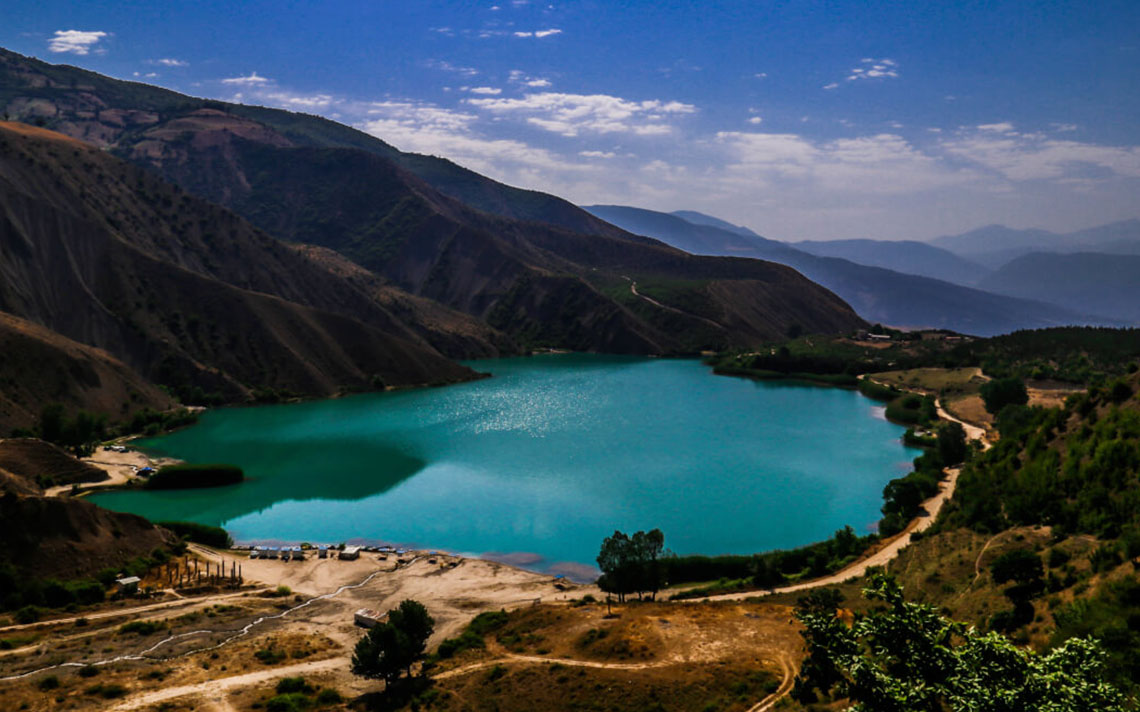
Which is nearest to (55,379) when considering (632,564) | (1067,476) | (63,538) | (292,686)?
(63,538)

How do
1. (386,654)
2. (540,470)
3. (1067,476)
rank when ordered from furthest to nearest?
(540,470), (1067,476), (386,654)

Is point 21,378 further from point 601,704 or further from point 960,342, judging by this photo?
point 960,342

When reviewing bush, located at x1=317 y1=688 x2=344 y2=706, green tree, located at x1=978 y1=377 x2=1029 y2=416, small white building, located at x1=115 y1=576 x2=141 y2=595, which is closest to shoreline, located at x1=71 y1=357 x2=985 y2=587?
small white building, located at x1=115 y1=576 x2=141 y2=595

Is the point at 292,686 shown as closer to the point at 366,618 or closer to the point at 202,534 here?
the point at 366,618

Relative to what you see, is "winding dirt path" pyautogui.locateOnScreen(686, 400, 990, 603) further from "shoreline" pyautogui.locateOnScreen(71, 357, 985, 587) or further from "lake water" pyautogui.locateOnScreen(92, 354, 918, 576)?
"lake water" pyautogui.locateOnScreen(92, 354, 918, 576)

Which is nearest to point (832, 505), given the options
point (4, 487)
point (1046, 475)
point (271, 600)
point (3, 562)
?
point (1046, 475)

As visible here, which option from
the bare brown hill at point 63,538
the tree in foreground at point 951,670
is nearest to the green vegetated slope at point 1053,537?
the tree in foreground at point 951,670

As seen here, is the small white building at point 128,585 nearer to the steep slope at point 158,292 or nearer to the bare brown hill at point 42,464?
the bare brown hill at point 42,464
